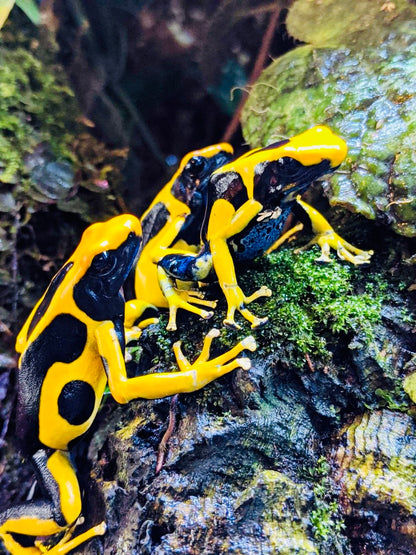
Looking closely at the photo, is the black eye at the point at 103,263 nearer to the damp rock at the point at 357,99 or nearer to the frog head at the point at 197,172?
the frog head at the point at 197,172

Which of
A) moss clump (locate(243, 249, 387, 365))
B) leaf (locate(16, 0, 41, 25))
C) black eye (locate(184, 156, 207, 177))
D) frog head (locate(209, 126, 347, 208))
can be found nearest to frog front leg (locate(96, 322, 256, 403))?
moss clump (locate(243, 249, 387, 365))

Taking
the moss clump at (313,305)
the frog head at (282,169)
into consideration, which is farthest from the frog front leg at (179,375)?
the frog head at (282,169)

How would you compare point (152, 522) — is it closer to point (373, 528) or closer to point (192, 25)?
point (373, 528)

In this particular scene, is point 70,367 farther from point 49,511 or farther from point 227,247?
point 227,247

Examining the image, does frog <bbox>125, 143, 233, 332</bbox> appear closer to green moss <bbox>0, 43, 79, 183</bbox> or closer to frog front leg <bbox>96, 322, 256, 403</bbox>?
frog front leg <bbox>96, 322, 256, 403</bbox>

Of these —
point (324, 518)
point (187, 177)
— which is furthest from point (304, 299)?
point (187, 177)

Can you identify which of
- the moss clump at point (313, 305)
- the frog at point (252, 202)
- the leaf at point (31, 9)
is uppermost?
the leaf at point (31, 9)

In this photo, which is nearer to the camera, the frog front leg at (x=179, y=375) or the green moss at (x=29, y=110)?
the frog front leg at (x=179, y=375)
